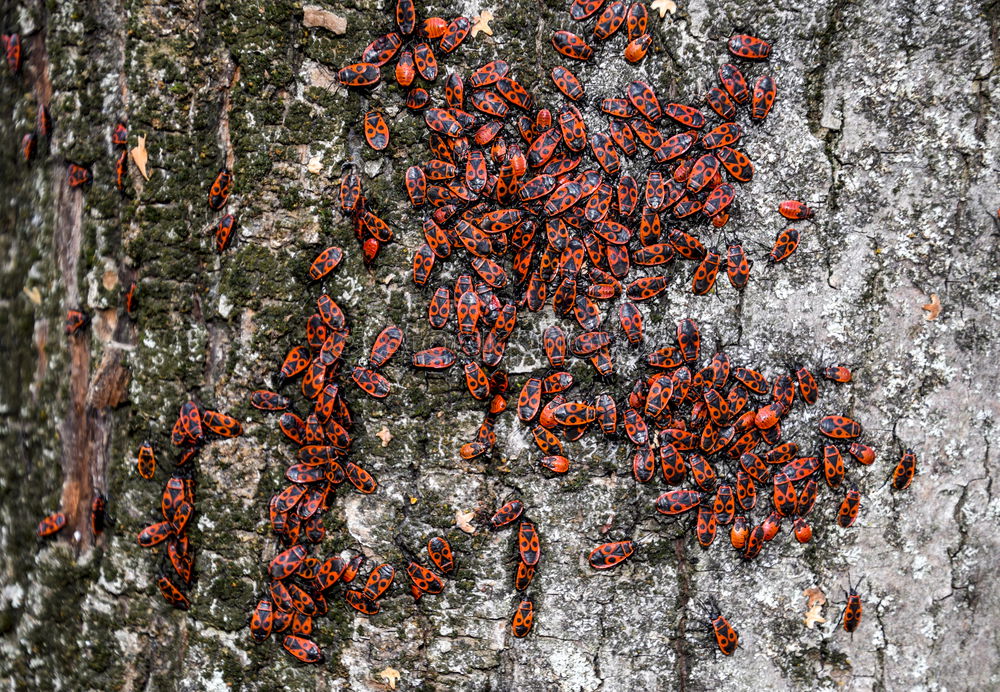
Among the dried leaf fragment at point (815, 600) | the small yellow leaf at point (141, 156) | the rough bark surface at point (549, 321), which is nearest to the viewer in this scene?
the rough bark surface at point (549, 321)

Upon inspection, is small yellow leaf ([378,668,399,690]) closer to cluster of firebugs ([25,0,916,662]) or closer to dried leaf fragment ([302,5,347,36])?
cluster of firebugs ([25,0,916,662])

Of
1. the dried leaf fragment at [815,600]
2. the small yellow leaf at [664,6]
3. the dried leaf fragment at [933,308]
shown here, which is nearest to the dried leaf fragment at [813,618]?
the dried leaf fragment at [815,600]

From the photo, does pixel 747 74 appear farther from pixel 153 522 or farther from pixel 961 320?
pixel 153 522

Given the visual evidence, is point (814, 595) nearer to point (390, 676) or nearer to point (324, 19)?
point (390, 676)

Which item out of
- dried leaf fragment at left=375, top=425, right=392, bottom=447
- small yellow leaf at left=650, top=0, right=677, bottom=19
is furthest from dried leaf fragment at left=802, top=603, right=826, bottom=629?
small yellow leaf at left=650, top=0, right=677, bottom=19

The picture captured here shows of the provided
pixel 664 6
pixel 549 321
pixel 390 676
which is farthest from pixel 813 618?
pixel 664 6

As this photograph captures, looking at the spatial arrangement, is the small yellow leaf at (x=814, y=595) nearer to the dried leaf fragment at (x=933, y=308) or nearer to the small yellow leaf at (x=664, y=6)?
the dried leaf fragment at (x=933, y=308)
